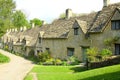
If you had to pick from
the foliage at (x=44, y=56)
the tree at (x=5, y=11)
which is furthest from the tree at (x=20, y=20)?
the foliage at (x=44, y=56)

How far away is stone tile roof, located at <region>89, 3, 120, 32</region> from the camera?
33.5m

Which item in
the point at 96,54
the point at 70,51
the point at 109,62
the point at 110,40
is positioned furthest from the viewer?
the point at 70,51

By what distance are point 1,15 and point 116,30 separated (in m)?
61.8

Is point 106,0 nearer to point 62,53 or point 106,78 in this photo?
point 62,53

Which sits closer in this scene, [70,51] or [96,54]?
[96,54]

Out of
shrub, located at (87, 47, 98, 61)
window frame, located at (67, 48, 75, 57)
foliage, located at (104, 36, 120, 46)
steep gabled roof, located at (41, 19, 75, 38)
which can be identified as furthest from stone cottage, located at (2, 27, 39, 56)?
foliage, located at (104, 36, 120, 46)

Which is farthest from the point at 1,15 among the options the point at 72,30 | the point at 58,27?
the point at 72,30

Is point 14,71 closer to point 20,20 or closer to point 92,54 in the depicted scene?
point 92,54

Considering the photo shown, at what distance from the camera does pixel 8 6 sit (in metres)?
86.9

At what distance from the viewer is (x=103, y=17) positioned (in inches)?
1384

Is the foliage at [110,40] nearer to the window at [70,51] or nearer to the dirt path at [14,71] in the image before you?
the window at [70,51]

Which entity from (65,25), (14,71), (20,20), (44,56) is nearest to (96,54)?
(14,71)

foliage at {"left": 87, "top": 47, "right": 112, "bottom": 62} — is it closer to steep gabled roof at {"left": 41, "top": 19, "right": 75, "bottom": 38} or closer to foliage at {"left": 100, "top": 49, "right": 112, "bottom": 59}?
foliage at {"left": 100, "top": 49, "right": 112, "bottom": 59}

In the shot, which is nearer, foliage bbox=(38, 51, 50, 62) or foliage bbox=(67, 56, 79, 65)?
foliage bbox=(67, 56, 79, 65)
